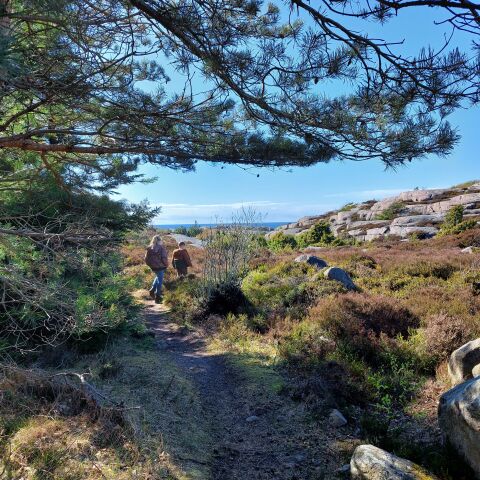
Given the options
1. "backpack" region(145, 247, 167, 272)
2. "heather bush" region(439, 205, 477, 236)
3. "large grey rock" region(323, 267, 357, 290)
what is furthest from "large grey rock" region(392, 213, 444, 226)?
"backpack" region(145, 247, 167, 272)

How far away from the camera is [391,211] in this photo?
35.9 m

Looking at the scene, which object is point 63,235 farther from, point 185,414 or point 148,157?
point 185,414

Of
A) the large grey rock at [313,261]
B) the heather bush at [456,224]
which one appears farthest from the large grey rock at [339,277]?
the heather bush at [456,224]

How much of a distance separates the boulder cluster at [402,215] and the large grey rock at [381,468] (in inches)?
976

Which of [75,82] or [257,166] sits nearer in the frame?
[75,82]

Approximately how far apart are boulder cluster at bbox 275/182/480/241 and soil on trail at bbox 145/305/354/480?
23236 millimetres

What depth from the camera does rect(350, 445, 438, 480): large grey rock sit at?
319 cm

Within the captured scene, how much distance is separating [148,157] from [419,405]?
180 inches

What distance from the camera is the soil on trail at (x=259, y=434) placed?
3992 millimetres

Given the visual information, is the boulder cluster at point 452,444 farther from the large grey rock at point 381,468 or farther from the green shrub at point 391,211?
the green shrub at point 391,211

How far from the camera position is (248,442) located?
4559mm

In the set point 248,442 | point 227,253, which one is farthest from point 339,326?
point 227,253

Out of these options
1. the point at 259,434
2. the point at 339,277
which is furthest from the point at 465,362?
the point at 339,277

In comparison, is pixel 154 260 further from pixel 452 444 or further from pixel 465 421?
pixel 465 421
